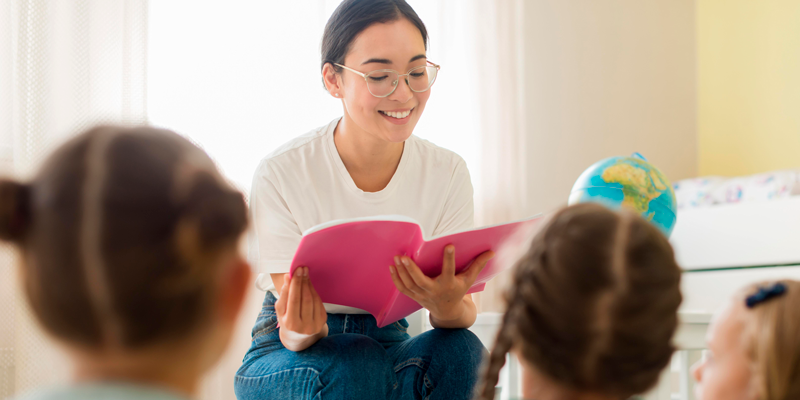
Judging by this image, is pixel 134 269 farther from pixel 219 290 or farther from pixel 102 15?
pixel 102 15

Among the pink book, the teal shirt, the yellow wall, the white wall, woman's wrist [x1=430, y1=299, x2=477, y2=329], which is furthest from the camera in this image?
the white wall

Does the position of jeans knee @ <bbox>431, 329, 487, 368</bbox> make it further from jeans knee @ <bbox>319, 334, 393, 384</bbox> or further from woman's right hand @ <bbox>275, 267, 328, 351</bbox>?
woman's right hand @ <bbox>275, 267, 328, 351</bbox>

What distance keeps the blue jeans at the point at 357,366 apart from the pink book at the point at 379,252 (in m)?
0.09

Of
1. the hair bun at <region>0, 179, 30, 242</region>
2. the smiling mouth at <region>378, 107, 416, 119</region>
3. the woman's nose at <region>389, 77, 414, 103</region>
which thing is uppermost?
the woman's nose at <region>389, 77, 414, 103</region>

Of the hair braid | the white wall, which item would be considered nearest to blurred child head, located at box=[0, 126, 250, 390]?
the hair braid

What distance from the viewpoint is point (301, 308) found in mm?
992

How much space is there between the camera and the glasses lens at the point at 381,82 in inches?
50.6

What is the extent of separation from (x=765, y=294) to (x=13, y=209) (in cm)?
74

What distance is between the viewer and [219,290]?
20.7 inches

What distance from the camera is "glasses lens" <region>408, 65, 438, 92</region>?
4.34ft

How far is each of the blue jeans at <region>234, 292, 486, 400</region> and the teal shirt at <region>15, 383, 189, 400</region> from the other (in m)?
0.57

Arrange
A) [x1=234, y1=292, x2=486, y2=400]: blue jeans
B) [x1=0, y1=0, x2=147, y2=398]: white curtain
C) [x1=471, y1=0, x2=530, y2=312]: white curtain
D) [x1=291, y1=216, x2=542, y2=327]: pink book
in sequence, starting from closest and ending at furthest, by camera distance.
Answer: [x1=291, y1=216, x2=542, y2=327]: pink book → [x1=234, y1=292, x2=486, y2=400]: blue jeans → [x1=0, y1=0, x2=147, y2=398]: white curtain → [x1=471, y1=0, x2=530, y2=312]: white curtain

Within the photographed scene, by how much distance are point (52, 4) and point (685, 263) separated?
265 cm

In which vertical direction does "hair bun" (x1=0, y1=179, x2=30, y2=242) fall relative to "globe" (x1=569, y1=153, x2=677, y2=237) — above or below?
above
